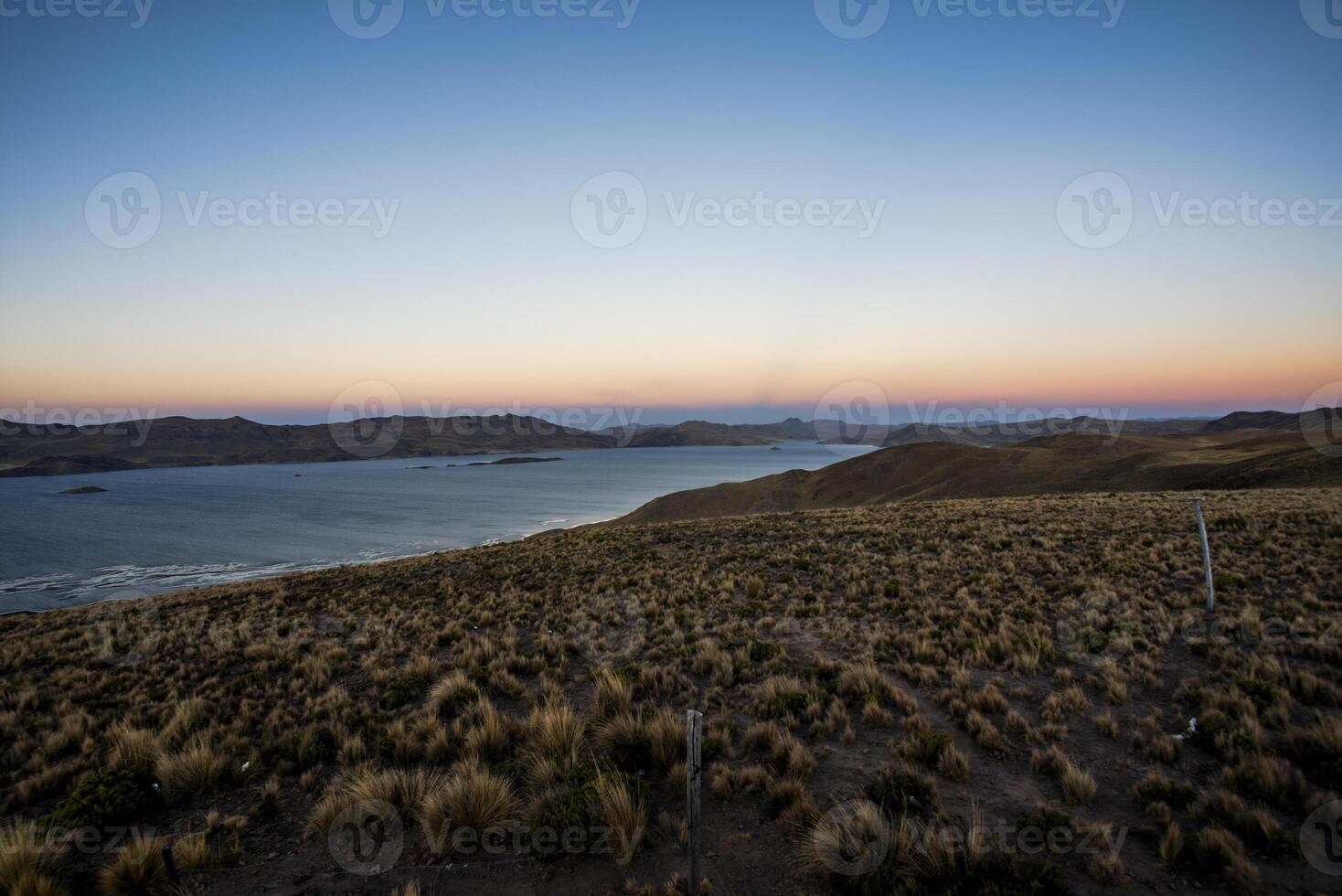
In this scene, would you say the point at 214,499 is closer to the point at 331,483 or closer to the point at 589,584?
the point at 331,483

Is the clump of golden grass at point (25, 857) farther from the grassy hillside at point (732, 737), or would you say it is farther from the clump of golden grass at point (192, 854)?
the clump of golden grass at point (192, 854)

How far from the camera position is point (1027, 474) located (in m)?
48.4

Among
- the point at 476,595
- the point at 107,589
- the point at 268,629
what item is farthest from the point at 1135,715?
the point at 107,589

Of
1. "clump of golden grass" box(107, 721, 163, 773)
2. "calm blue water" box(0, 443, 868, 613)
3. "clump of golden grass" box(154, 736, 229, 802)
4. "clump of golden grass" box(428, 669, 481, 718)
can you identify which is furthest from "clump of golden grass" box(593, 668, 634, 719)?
"calm blue water" box(0, 443, 868, 613)

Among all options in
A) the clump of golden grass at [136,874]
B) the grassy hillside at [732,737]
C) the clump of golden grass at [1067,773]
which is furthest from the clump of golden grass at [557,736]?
the clump of golden grass at [1067,773]

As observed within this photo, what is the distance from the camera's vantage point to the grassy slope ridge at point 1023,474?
34312 mm

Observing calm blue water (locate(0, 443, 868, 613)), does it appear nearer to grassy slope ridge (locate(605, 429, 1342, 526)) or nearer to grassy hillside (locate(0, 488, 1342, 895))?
grassy slope ridge (locate(605, 429, 1342, 526))

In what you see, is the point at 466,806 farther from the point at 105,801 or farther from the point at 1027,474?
the point at 1027,474

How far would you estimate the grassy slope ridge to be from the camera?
3431 cm

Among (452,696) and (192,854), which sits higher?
(192,854)

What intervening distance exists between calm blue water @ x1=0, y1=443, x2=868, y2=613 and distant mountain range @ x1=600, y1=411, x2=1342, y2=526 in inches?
887

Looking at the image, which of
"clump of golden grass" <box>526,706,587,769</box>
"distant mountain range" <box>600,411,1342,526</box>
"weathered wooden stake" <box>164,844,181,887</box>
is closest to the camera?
"weathered wooden stake" <box>164,844,181,887</box>

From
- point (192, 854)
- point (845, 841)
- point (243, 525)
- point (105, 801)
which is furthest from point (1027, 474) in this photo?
point (243, 525)

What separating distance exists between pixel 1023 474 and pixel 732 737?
173 ft
